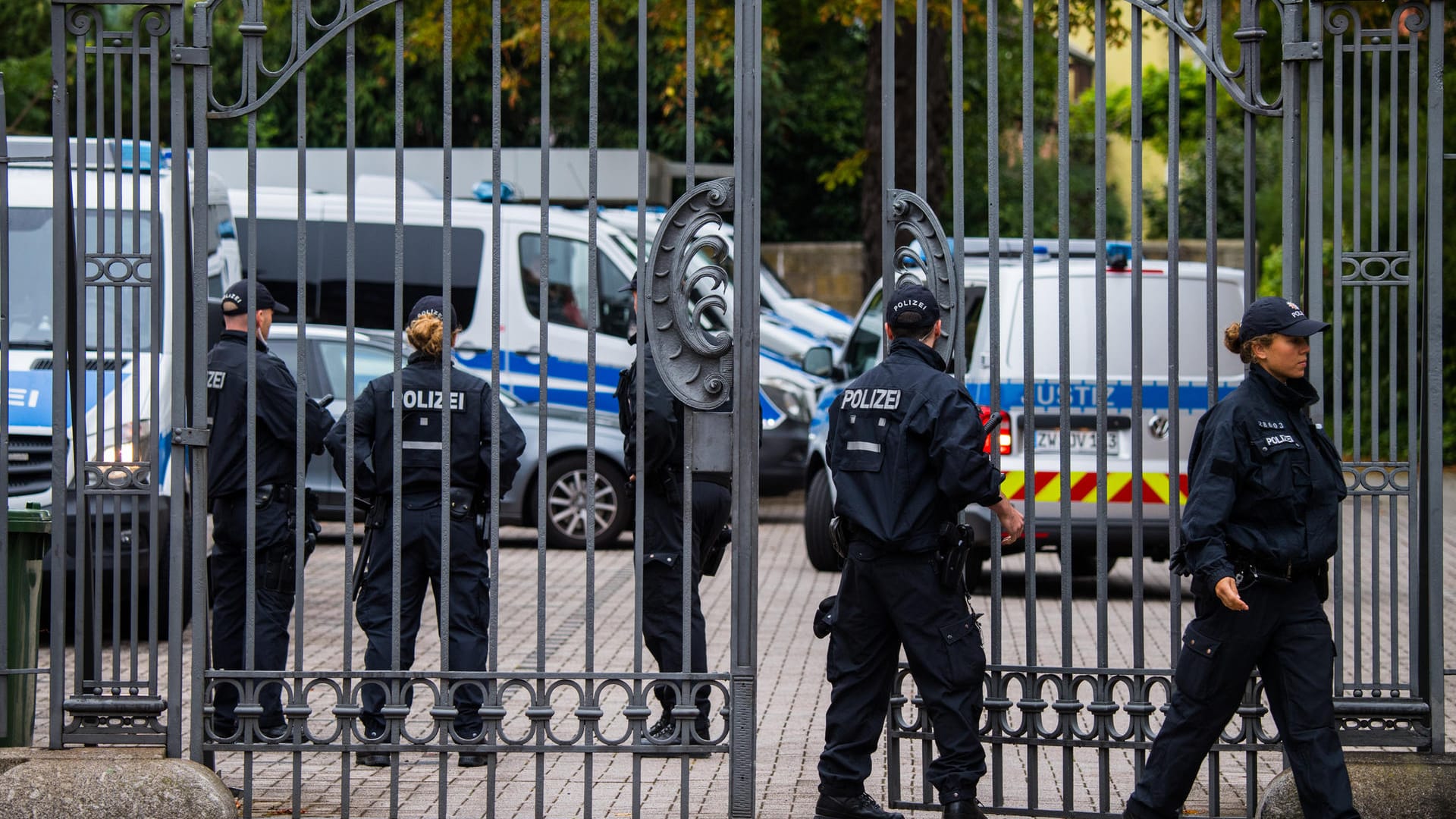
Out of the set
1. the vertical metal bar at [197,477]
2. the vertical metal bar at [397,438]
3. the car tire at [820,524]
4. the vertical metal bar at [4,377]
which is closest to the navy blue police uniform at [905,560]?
the vertical metal bar at [397,438]

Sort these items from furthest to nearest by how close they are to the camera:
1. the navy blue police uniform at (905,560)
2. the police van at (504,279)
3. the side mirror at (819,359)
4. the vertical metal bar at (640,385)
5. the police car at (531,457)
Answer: the police van at (504,279), the police car at (531,457), the side mirror at (819,359), the vertical metal bar at (640,385), the navy blue police uniform at (905,560)

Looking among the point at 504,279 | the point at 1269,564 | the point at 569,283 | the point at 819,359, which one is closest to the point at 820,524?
the point at 819,359

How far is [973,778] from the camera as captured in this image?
18.0ft

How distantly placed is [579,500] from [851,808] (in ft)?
26.9

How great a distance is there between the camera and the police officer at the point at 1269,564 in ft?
17.2

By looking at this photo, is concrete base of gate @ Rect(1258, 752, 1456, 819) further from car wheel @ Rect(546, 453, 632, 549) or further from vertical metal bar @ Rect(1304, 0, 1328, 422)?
car wheel @ Rect(546, 453, 632, 549)

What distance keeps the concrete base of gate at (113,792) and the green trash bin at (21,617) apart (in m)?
0.41

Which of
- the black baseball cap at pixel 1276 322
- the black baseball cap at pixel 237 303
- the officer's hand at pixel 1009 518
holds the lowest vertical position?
the officer's hand at pixel 1009 518

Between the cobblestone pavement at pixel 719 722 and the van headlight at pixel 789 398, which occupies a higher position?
the van headlight at pixel 789 398

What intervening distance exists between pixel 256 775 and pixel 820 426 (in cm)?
642

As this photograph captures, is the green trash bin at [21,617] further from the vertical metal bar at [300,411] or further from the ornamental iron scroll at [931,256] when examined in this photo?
the ornamental iron scroll at [931,256]

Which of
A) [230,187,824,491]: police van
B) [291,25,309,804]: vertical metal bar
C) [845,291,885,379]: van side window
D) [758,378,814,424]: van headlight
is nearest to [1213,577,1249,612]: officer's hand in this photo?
[291,25,309,804]: vertical metal bar

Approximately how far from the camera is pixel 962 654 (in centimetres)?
552

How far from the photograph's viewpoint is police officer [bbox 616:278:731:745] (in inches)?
272
